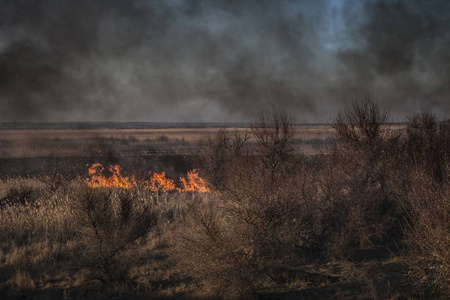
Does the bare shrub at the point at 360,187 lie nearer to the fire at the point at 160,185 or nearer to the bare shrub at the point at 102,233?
the bare shrub at the point at 102,233

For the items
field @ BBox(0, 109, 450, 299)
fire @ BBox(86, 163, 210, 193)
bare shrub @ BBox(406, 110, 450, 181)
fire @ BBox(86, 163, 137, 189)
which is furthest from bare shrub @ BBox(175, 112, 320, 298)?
fire @ BBox(86, 163, 210, 193)

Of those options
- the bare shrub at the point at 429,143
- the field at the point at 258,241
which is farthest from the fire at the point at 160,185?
the bare shrub at the point at 429,143

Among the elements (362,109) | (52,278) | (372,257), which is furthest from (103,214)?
(362,109)

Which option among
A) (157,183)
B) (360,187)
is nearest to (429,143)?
(360,187)

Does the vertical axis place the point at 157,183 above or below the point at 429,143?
below

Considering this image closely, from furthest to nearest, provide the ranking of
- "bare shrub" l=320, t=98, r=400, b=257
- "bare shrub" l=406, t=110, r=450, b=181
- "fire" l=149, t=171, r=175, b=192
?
"fire" l=149, t=171, r=175, b=192 → "bare shrub" l=406, t=110, r=450, b=181 → "bare shrub" l=320, t=98, r=400, b=257

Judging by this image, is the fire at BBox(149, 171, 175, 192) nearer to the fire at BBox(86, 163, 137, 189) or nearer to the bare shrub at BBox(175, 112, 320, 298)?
the fire at BBox(86, 163, 137, 189)

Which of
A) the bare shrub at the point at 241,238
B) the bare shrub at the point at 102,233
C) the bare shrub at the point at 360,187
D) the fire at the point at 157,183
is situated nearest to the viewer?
the bare shrub at the point at 241,238

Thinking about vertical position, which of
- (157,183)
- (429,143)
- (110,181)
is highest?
(429,143)

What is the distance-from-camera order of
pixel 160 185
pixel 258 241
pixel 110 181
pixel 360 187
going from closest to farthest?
pixel 258 241, pixel 360 187, pixel 160 185, pixel 110 181

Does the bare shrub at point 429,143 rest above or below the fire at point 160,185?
above

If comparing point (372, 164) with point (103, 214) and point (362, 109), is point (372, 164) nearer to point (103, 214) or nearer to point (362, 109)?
point (362, 109)

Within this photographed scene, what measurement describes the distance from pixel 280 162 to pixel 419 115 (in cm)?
684

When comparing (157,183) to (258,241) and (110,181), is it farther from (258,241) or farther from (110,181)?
(258,241)
